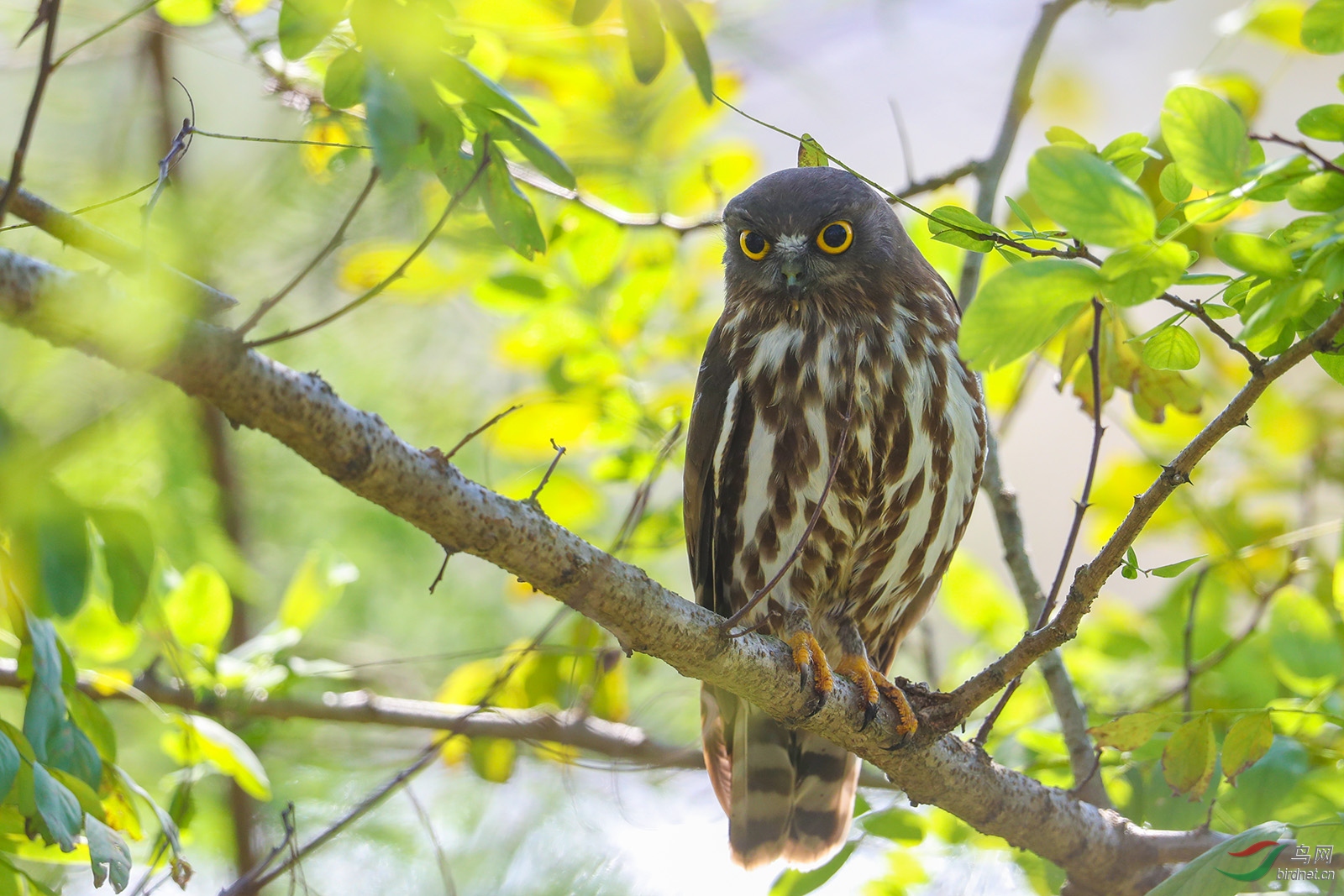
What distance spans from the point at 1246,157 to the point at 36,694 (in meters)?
1.94

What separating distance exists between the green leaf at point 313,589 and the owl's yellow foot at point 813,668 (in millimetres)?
1361

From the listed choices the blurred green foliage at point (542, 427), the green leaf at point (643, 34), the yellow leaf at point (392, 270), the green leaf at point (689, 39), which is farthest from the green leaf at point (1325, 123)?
the yellow leaf at point (392, 270)

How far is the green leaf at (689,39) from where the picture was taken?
181 cm

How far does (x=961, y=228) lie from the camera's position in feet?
5.40

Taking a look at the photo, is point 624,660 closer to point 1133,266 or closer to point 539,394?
point 539,394

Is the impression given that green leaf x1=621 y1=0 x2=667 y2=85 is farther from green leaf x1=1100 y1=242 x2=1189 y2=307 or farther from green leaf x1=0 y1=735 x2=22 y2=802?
green leaf x1=0 y1=735 x2=22 y2=802

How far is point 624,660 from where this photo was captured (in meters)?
3.99

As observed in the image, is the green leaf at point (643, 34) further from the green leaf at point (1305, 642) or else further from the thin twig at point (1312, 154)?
the green leaf at point (1305, 642)

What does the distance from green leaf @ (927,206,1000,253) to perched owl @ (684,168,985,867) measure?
1054 millimetres

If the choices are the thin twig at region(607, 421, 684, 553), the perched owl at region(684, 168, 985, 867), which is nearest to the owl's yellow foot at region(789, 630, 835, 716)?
the perched owl at region(684, 168, 985, 867)

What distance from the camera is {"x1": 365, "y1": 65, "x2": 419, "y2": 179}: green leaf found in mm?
1324

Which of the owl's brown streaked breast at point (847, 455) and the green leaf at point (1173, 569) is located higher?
the owl's brown streaked breast at point (847, 455)

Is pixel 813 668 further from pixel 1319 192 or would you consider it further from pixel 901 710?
pixel 1319 192

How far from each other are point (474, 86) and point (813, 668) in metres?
1.57
